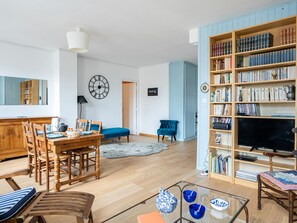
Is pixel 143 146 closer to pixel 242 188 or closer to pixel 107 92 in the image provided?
pixel 107 92

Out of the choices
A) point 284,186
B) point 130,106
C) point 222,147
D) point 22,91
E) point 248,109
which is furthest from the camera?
point 130,106

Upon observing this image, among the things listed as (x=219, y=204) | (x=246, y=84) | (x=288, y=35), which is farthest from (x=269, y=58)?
(x=219, y=204)

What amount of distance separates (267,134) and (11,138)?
15.5 ft

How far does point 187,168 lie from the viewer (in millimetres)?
3695

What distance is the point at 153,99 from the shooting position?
7.27 metres

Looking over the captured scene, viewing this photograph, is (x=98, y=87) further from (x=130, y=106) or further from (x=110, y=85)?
(x=130, y=106)

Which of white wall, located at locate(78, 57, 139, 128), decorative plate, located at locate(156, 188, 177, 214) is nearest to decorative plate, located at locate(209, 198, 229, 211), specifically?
decorative plate, located at locate(156, 188, 177, 214)

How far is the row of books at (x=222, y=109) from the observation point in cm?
314

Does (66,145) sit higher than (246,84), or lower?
lower

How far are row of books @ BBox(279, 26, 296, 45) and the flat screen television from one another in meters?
1.03

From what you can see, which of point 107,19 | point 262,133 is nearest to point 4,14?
point 107,19

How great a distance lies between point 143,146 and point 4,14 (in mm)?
4033

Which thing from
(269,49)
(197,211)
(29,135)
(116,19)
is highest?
(116,19)

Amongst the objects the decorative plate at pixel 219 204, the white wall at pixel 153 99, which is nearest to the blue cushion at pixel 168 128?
the white wall at pixel 153 99
